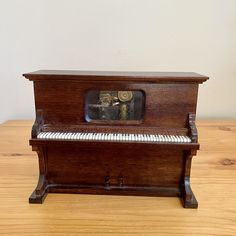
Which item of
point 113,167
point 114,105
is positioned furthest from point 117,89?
point 113,167

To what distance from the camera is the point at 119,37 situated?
5.24ft

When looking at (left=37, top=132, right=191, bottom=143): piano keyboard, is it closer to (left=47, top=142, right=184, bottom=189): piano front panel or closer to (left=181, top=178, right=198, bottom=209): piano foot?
(left=47, top=142, right=184, bottom=189): piano front panel

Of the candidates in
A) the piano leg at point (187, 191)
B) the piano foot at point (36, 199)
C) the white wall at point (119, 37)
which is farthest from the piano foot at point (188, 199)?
the white wall at point (119, 37)

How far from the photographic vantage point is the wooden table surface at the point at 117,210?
28.9 inches

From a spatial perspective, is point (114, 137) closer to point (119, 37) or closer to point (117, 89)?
point (117, 89)

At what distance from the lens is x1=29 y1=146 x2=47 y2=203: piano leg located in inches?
34.4

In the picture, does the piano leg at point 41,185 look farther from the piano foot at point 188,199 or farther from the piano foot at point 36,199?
the piano foot at point 188,199

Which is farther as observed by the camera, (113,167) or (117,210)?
(113,167)

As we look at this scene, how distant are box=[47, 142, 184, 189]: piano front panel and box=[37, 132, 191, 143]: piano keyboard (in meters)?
0.07

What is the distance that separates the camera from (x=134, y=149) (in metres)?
0.86

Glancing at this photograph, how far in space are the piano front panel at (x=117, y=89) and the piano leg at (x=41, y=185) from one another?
0.11m

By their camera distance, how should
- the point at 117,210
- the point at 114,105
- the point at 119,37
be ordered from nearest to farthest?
the point at 117,210
the point at 114,105
the point at 119,37

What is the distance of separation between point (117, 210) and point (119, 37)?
1.13 m

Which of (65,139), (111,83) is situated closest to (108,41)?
(111,83)
